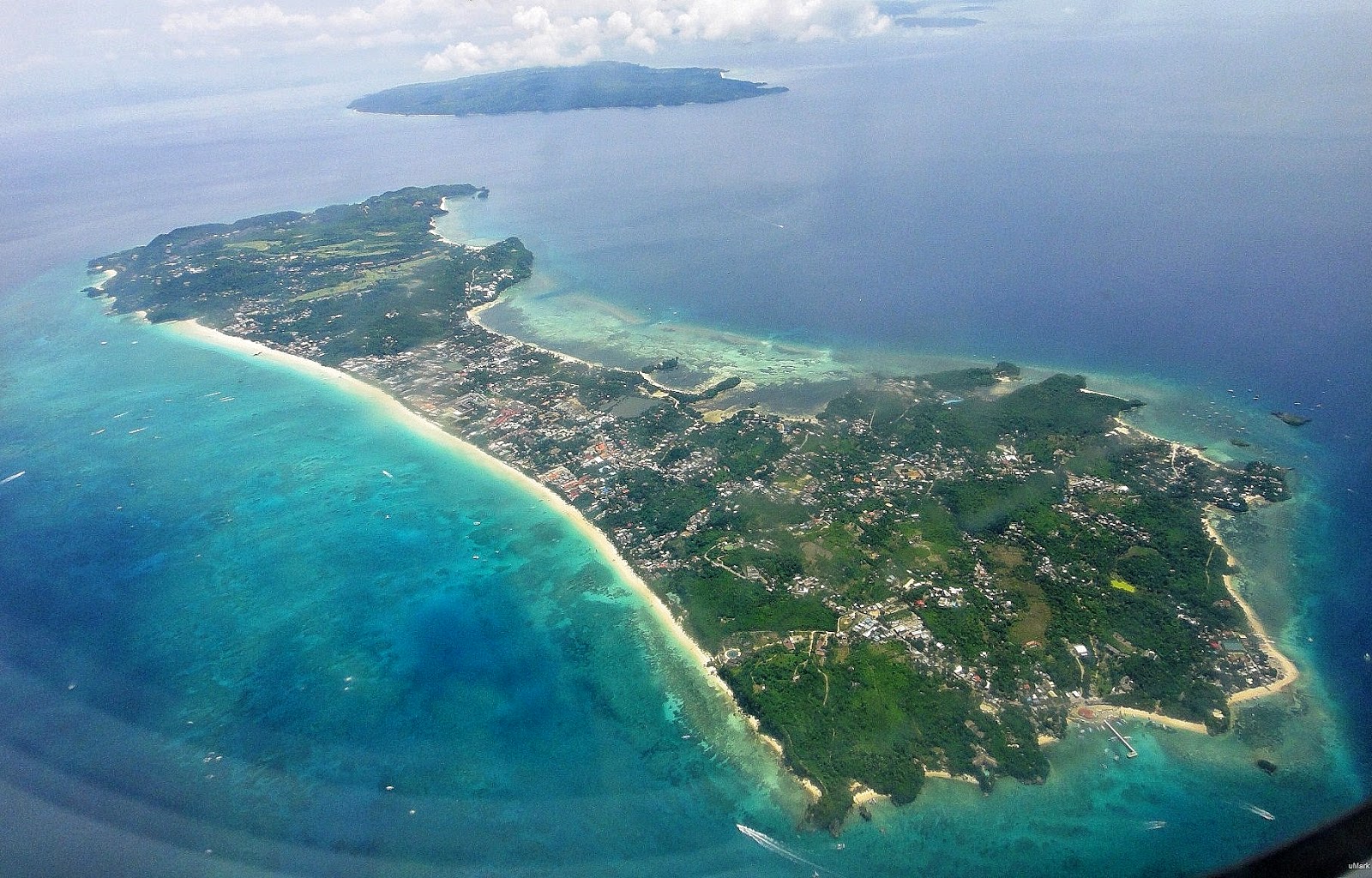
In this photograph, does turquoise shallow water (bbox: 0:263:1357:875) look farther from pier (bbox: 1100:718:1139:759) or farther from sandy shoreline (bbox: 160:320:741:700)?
sandy shoreline (bbox: 160:320:741:700)

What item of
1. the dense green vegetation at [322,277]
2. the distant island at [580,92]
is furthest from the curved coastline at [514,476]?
the distant island at [580,92]

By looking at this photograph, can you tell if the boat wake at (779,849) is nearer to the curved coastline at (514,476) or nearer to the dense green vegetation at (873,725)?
the dense green vegetation at (873,725)

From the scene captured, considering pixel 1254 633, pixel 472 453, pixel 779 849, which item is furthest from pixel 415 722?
pixel 1254 633

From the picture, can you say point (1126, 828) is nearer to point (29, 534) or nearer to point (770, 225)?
point (29, 534)

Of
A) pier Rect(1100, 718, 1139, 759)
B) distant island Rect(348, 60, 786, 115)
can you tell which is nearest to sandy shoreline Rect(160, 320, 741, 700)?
pier Rect(1100, 718, 1139, 759)

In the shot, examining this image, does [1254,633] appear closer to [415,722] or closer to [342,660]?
[415,722]
